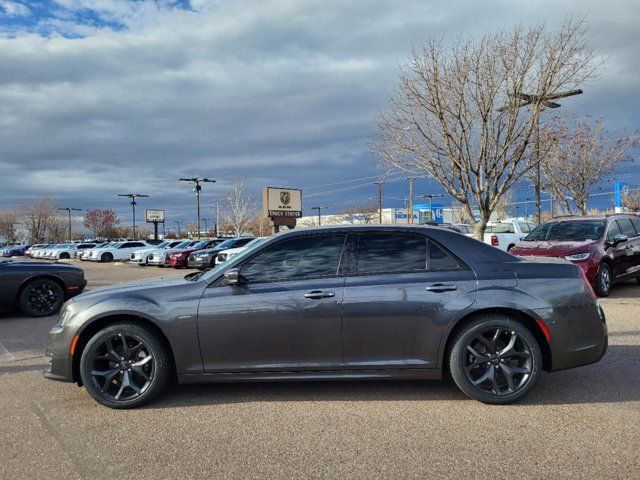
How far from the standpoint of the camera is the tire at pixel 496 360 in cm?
402

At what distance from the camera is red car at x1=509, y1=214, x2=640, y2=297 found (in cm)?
969

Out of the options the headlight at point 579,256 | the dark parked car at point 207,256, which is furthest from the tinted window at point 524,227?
the dark parked car at point 207,256

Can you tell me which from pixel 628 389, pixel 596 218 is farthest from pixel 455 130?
pixel 628 389

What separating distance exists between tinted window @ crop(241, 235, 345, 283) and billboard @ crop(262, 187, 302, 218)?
125 ft

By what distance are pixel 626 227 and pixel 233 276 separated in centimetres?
1026

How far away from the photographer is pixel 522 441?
3363 millimetres

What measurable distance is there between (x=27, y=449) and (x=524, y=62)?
46.9 feet

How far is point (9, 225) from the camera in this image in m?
100

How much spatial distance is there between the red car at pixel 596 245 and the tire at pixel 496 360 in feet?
20.6

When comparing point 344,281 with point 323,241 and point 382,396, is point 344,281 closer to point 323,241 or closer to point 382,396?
point 323,241

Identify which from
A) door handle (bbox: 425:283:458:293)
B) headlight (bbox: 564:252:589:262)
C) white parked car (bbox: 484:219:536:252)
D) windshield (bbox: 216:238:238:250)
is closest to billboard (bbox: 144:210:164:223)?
windshield (bbox: 216:238:238:250)

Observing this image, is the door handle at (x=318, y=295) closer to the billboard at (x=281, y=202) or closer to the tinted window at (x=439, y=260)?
the tinted window at (x=439, y=260)

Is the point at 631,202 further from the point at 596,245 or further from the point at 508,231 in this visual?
the point at 596,245

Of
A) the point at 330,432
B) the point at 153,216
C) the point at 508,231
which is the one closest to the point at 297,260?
the point at 330,432
